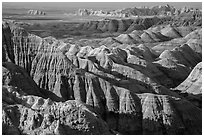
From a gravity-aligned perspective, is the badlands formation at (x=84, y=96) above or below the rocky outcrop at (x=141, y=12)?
below

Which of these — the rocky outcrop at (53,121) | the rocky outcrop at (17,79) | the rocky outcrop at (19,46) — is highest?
the rocky outcrop at (19,46)

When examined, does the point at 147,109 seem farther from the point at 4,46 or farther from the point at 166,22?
the point at 166,22

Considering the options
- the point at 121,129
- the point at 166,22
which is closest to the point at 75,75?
the point at 121,129

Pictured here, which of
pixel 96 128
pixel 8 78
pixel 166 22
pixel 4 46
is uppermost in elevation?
pixel 166 22

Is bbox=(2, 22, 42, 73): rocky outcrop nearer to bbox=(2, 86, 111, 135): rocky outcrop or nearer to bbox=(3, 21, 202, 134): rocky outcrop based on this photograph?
bbox=(3, 21, 202, 134): rocky outcrop

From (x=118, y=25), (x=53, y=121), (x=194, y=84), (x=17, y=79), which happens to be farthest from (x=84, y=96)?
(x=118, y=25)

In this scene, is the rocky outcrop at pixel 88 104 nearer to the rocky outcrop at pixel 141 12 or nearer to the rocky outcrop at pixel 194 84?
the rocky outcrop at pixel 194 84

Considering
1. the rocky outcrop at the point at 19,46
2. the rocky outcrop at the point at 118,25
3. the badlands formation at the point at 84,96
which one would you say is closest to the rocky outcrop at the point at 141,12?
the rocky outcrop at the point at 118,25

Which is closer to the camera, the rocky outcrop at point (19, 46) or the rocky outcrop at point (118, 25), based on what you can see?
the rocky outcrop at point (19, 46)

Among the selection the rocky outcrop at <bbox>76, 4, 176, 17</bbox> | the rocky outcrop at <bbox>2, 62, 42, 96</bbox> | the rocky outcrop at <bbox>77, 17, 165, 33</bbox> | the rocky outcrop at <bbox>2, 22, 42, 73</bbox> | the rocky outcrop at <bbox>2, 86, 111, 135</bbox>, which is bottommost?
the rocky outcrop at <bbox>2, 86, 111, 135</bbox>

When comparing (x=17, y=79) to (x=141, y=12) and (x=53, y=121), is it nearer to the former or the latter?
(x=53, y=121)

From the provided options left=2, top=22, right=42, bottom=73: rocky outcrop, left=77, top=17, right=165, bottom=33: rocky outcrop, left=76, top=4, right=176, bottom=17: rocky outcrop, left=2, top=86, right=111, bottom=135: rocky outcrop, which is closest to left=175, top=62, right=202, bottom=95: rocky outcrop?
left=2, top=22, right=42, bottom=73: rocky outcrop
